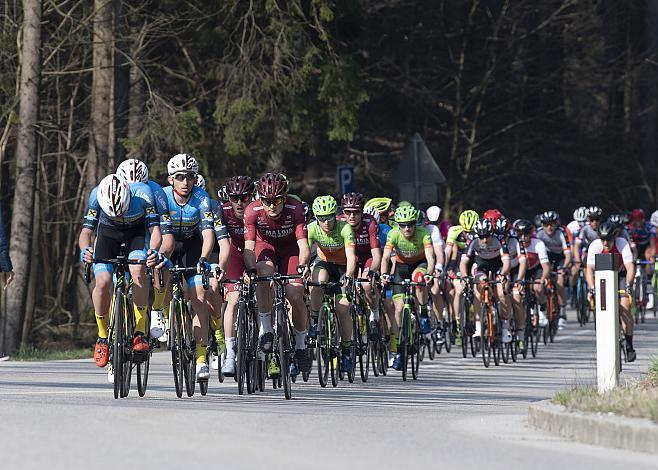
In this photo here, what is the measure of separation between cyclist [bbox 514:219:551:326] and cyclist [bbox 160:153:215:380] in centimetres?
867

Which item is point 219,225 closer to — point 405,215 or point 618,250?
point 405,215

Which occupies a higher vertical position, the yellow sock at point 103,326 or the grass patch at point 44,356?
the yellow sock at point 103,326

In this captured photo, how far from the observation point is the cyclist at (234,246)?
14914 millimetres

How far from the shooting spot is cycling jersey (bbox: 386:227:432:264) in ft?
66.5

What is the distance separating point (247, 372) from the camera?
1489 centimetres

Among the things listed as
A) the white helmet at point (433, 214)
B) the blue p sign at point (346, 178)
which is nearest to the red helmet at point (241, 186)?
the white helmet at point (433, 214)

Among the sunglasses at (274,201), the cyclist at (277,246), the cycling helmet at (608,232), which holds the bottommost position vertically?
the cyclist at (277,246)

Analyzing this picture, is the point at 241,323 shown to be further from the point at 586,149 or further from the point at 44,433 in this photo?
the point at 586,149

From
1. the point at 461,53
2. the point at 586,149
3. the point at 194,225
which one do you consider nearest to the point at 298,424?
the point at 194,225

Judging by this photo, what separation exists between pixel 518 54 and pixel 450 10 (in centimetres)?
178

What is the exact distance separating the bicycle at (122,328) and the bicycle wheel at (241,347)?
0.94m

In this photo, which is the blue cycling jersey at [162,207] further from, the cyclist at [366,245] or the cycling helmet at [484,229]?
the cycling helmet at [484,229]

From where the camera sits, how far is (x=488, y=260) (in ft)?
72.1

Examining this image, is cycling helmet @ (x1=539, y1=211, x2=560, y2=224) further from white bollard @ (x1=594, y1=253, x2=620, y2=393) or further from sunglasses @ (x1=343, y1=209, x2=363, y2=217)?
white bollard @ (x1=594, y1=253, x2=620, y2=393)
